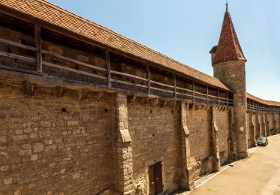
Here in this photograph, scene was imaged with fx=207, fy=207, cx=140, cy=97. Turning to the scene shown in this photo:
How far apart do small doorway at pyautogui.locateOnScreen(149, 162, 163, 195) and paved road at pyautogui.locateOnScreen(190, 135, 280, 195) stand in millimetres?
2397

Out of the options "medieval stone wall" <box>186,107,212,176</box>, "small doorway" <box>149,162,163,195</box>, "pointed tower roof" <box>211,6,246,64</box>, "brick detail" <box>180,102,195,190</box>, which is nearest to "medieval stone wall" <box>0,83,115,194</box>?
"small doorway" <box>149,162,163,195</box>

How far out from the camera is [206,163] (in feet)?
52.6

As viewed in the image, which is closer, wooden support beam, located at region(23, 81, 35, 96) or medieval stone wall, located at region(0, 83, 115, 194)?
medieval stone wall, located at region(0, 83, 115, 194)

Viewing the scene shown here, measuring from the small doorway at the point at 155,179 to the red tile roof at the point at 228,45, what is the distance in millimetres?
15844

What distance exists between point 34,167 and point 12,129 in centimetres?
132

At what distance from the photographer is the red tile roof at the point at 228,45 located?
72.3 feet

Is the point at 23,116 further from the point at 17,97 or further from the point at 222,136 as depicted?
the point at 222,136

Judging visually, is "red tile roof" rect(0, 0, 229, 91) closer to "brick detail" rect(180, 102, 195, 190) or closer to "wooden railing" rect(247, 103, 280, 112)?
"brick detail" rect(180, 102, 195, 190)

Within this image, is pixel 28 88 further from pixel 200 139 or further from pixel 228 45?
pixel 228 45

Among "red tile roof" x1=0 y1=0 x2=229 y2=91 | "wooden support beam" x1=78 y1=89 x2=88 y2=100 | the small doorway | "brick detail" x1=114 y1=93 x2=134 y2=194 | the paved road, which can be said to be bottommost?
the paved road

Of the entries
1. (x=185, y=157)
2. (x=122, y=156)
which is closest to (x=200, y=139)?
(x=185, y=157)

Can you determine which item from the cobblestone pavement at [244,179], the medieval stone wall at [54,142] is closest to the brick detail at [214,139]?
the cobblestone pavement at [244,179]

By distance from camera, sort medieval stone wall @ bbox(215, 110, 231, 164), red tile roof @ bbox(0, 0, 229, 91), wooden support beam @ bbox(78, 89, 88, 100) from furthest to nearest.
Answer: medieval stone wall @ bbox(215, 110, 231, 164) < wooden support beam @ bbox(78, 89, 88, 100) < red tile roof @ bbox(0, 0, 229, 91)

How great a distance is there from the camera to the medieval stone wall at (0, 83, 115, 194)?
5.75m
